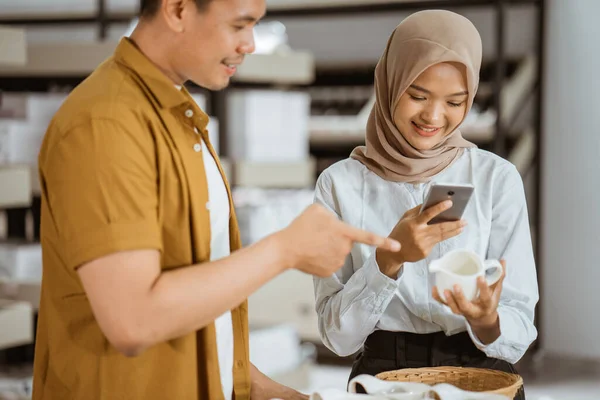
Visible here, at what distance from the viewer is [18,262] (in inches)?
145

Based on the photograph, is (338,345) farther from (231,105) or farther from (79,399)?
(231,105)

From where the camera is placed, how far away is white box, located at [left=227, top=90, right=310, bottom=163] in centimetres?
390

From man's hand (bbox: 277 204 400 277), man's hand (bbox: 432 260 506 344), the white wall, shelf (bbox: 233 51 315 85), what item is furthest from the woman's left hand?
the white wall

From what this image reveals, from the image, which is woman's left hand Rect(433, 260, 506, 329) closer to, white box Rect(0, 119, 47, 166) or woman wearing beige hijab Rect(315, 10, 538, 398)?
woman wearing beige hijab Rect(315, 10, 538, 398)

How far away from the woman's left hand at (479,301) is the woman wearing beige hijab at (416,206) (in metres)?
0.06

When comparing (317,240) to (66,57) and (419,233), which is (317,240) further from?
(66,57)

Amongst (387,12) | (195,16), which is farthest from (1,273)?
(195,16)

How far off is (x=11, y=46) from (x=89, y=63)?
0.49 metres

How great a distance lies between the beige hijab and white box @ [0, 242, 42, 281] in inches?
92.7

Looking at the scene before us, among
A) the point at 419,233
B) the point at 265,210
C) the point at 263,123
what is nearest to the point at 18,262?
the point at 265,210

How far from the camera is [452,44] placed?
64.2 inches

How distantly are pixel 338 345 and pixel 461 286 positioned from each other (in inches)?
13.6

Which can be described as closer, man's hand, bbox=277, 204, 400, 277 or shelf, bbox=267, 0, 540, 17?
man's hand, bbox=277, 204, 400, 277

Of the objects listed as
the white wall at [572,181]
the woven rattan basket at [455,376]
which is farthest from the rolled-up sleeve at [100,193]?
the white wall at [572,181]
